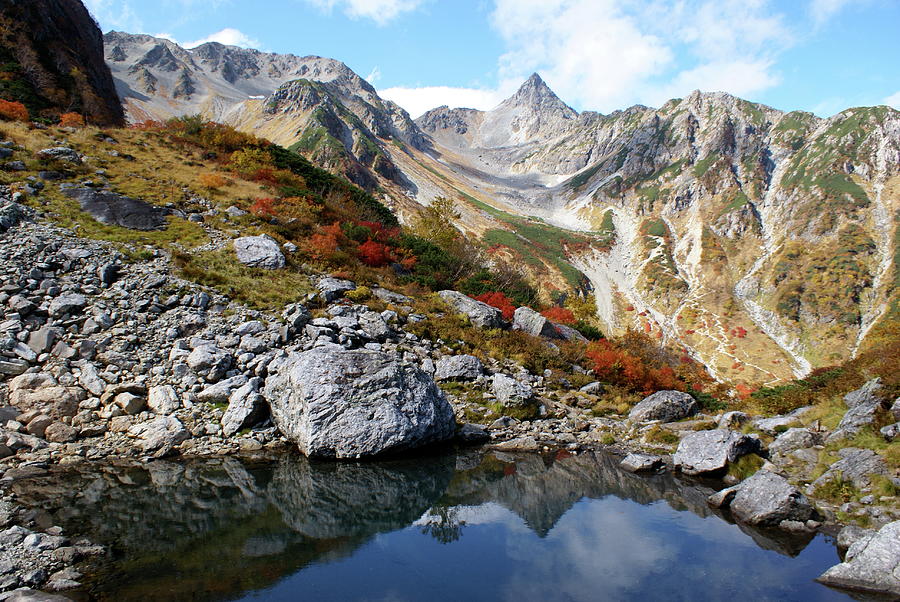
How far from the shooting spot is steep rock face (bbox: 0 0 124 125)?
1833 inches

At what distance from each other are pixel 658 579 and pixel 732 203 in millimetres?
179075

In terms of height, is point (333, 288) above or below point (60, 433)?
above

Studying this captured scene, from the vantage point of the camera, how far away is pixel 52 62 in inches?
2174

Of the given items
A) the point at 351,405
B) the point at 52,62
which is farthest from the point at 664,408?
the point at 52,62

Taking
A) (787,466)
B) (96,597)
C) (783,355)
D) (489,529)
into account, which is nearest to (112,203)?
(96,597)

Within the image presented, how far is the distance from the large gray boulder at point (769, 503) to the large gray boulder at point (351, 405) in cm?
1008

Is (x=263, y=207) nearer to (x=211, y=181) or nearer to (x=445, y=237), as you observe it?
(x=211, y=181)

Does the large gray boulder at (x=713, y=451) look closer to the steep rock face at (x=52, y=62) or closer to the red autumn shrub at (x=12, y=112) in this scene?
the red autumn shrub at (x=12, y=112)

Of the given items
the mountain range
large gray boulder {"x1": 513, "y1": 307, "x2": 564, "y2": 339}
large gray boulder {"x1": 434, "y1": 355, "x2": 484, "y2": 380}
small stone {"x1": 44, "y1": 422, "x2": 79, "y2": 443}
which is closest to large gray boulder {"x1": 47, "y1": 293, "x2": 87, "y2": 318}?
small stone {"x1": 44, "y1": 422, "x2": 79, "y2": 443}

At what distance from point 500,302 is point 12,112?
40199 millimetres

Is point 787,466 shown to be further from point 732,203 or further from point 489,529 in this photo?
point 732,203

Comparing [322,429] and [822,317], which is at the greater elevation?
[822,317]

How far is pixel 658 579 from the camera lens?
9758 mm

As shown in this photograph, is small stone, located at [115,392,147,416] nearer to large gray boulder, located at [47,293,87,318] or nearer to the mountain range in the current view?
large gray boulder, located at [47,293,87,318]
